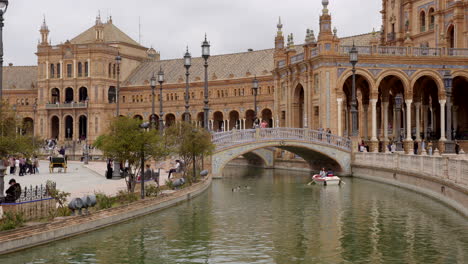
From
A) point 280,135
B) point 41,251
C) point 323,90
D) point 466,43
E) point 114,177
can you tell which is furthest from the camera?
point 466,43

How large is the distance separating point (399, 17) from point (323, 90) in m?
23.0

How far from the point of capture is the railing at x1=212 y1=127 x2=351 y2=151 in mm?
41250

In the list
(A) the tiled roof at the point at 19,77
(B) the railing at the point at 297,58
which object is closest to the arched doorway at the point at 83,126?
(A) the tiled roof at the point at 19,77

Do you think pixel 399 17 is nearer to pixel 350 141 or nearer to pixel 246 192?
pixel 350 141

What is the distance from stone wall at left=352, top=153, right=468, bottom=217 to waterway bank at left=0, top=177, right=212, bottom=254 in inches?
438

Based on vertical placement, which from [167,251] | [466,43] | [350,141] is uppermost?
[466,43]

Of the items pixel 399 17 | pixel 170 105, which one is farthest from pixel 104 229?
pixel 170 105

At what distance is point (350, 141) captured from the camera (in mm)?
42812

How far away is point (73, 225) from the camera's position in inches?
703

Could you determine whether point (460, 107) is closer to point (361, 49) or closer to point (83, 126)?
point (361, 49)

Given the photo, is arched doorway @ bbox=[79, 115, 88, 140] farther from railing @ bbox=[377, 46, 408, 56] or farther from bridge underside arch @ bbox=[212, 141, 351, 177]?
railing @ bbox=[377, 46, 408, 56]

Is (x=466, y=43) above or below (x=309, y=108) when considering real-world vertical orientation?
above

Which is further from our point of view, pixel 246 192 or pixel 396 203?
pixel 246 192

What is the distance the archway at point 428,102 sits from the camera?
50.0 meters
